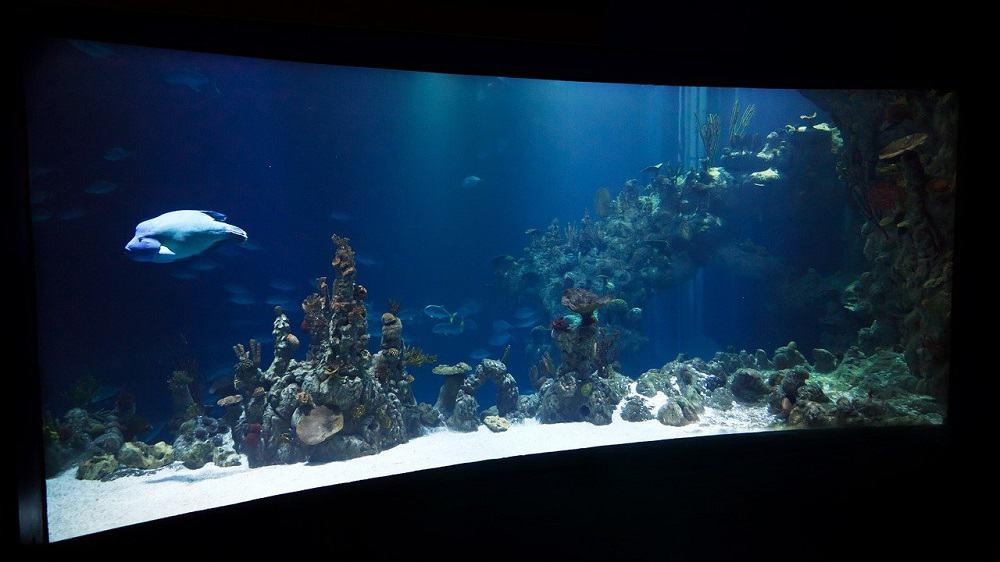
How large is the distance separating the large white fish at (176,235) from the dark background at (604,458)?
1984 millimetres

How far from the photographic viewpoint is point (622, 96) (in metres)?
23.0

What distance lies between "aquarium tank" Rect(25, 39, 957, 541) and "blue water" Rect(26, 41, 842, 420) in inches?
2.3

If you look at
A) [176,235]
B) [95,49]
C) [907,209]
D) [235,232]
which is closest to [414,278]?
[95,49]

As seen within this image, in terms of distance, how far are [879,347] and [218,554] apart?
30.0 feet

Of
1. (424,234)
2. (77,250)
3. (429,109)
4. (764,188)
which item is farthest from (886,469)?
(429,109)

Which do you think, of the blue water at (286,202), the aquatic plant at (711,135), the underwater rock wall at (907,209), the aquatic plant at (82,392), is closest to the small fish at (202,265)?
the blue water at (286,202)

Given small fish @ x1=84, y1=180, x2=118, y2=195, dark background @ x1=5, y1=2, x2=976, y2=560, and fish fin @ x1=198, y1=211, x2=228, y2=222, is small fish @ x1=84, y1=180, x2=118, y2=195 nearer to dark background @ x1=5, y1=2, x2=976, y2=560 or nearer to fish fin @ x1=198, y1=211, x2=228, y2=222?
fish fin @ x1=198, y1=211, x2=228, y2=222

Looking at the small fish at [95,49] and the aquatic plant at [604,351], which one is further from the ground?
the small fish at [95,49]

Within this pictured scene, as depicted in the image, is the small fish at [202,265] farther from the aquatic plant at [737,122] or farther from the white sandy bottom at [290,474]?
the aquatic plant at [737,122]

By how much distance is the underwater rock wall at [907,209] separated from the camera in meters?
5.21

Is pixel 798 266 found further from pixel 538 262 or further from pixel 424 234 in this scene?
pixel 424 234

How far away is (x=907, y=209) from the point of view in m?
5.57

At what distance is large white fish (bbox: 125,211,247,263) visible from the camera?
13.8 ft

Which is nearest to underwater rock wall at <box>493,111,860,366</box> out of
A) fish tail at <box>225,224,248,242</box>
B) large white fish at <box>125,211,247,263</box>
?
fish tail at <box>225,224,248,242</box>
